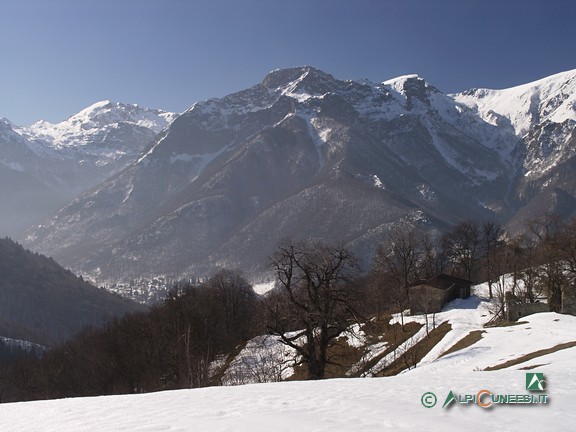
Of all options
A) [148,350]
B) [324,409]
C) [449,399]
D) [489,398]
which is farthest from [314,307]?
[148,350]

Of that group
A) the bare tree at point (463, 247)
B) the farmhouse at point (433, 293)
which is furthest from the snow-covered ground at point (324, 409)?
the bare tree at point (463, 247)

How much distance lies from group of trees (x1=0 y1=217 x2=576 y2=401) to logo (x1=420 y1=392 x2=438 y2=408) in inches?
548

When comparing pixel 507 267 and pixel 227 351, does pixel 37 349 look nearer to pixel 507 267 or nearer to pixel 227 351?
pixel 227 351

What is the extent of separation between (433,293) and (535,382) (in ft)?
169

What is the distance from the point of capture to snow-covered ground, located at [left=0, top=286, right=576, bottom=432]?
41.8 feet

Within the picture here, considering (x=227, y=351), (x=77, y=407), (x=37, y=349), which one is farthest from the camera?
(x=37, y=349)

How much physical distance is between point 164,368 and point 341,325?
95.7 ft

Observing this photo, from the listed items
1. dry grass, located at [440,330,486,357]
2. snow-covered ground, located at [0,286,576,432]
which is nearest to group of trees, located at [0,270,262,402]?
dry grass, located at [440,330,486,357]

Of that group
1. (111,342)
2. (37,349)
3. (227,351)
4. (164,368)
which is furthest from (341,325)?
(37,349)

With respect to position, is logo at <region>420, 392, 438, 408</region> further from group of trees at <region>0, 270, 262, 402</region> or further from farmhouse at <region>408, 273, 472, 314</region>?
farmhouse at <region>408, 273, 472, 314</region>

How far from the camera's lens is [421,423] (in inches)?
501

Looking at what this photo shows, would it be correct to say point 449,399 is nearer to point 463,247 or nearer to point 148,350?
point 148,350

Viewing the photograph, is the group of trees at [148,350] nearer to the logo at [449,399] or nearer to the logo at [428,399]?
the logo at [428,399]

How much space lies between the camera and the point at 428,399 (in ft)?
52.2
